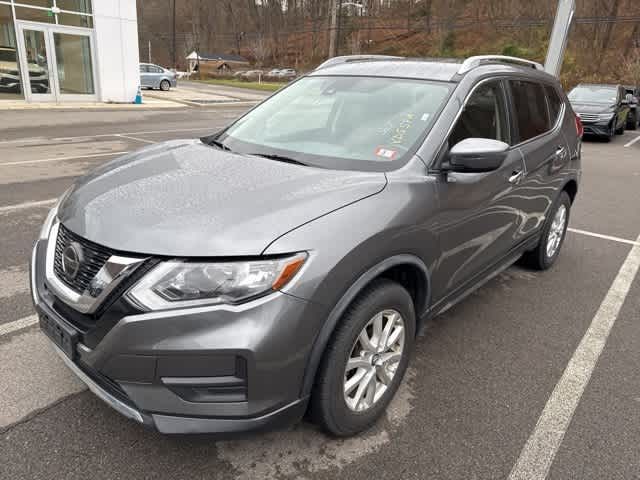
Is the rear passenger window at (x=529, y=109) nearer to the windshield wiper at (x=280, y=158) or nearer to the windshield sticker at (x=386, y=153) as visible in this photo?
the windshield sticker at (x=386, y=153)

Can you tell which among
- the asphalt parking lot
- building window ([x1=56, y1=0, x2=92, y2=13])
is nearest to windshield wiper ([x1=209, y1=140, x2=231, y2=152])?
the asphalt parking lot

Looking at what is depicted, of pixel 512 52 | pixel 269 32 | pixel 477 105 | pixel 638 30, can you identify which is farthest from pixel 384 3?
pixel 477 105

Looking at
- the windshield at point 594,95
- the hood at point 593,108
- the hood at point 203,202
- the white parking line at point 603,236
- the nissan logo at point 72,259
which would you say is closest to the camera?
the hood at point 203,202

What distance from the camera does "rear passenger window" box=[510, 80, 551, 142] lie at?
3.54 m

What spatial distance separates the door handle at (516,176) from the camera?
3.29 meters


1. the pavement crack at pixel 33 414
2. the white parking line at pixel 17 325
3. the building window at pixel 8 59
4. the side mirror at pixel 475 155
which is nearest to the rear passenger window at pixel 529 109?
the side mirror at pixel 475 155

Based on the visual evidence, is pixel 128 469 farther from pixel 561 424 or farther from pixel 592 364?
pixel 592 364

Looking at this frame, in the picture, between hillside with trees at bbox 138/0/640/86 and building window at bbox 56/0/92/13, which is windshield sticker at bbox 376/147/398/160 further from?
hillside with trees at bbox 138/0/640/86

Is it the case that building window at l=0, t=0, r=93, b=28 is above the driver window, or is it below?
above

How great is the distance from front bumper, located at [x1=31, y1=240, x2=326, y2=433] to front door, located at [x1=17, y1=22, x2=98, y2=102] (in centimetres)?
1918

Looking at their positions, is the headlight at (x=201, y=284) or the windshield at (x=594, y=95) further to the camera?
the windshield at (x=594, y=95)

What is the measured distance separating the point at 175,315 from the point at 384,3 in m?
75.9

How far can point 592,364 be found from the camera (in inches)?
125

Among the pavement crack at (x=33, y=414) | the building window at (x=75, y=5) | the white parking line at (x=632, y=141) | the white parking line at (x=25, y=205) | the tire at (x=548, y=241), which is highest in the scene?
the building window at (x=75, y=5)
